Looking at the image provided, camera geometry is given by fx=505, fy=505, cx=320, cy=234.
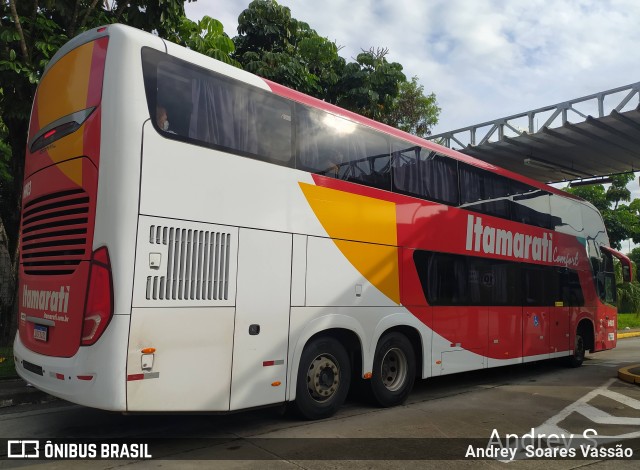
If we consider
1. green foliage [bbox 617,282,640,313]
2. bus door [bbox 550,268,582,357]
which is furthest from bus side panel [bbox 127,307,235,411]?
green foliage [bbox 617,282,640,313]

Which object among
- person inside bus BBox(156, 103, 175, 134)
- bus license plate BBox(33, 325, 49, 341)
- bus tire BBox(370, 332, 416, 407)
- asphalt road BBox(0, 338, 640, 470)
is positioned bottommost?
asphalt road BBox(0, 338, 640, 470)

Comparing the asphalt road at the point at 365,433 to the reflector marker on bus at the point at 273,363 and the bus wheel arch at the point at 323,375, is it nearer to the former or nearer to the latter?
the bus wheel arch at the point at 323,375

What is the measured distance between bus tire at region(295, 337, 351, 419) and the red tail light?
238 cm

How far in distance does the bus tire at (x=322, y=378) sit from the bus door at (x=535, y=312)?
5197 millimetres

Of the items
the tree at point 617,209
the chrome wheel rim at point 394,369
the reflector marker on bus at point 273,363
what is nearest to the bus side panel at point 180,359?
the reflector marker on bus at point 273,363

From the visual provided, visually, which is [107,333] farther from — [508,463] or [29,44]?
[29,44]

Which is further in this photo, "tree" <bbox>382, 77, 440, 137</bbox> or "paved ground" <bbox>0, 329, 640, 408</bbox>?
"tree" <bbox>382, 77, 440, 137</bbox>

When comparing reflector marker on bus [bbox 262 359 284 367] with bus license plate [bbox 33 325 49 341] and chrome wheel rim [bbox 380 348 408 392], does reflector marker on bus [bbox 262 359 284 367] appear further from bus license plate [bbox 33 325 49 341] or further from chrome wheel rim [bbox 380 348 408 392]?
bus license plate [bbox 33 325 49 341]

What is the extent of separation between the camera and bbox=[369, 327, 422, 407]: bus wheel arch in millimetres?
6980

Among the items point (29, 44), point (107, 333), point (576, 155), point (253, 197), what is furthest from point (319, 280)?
point (576, 155)

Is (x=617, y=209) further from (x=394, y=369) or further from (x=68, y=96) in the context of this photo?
(x=68, y=96)

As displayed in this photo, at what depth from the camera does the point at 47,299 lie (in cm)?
503

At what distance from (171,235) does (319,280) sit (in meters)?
2.04

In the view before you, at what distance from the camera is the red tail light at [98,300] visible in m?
4.42
